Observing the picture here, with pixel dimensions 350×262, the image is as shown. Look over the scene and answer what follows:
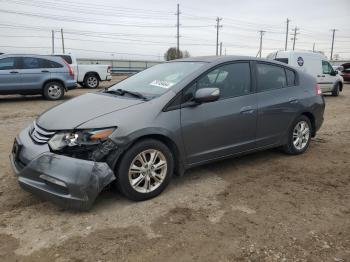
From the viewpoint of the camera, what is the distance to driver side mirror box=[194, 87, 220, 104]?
161 inches

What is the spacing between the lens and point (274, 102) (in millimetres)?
5082

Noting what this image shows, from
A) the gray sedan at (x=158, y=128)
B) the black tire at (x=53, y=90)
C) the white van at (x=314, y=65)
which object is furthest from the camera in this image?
the white van at (x=314, y=65)

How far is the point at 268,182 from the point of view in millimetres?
4492

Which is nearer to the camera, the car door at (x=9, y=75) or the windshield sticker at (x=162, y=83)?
the windshield sticker at (x=162, y=83)

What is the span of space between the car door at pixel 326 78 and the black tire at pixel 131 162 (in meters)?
13.2

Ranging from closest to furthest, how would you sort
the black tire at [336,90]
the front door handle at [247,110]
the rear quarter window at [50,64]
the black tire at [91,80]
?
the front door handle at [247,110] → the rear quarter window at [50,64] → the black tire at [336,90] → the black tire at [91,80]

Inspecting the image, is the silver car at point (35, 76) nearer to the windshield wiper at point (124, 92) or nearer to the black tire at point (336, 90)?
the windshield wiper at point (124, 92)

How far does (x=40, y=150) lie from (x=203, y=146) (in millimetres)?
1851

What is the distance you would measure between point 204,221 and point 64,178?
140cm

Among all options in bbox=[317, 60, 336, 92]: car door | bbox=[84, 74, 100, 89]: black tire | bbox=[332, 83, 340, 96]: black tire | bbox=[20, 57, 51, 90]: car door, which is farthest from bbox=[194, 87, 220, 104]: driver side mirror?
bbox=[84, 74, 100, 89]: black tire

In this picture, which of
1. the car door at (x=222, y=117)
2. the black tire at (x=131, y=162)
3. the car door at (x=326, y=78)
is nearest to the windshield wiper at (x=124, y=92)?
the car door at (x=222, y=117)

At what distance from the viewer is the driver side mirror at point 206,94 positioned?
4082 mm

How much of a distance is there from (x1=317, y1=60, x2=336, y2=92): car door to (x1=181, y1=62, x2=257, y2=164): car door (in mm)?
11784

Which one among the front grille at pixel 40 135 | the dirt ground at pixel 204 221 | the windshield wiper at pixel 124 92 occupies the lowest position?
the dirt ground at pixel 204 221
